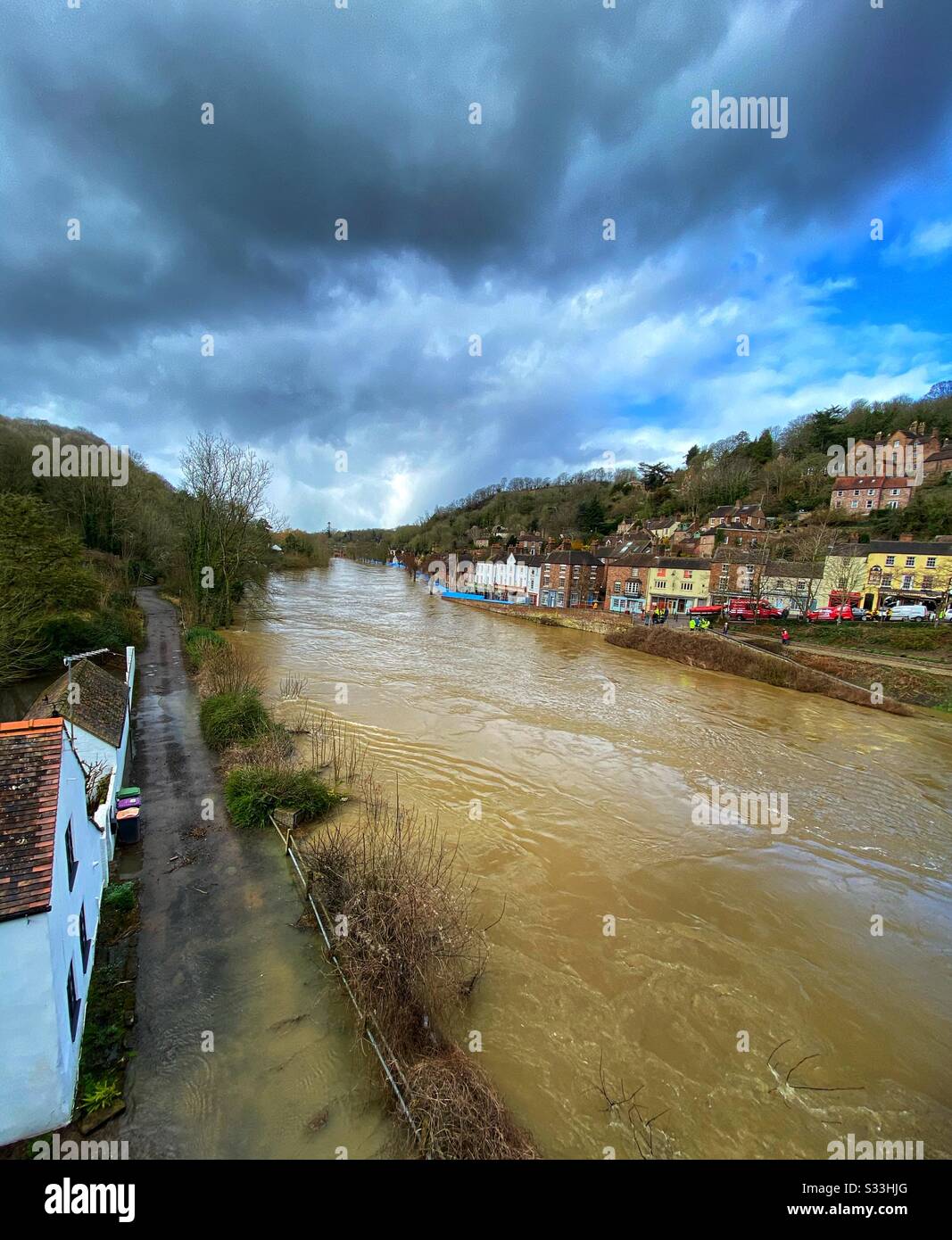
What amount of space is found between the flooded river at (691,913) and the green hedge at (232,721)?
13.0 ft

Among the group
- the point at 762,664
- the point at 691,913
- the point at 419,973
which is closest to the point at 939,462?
the point at 762,664

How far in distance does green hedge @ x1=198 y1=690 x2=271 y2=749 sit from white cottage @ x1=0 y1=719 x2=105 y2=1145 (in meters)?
9.05

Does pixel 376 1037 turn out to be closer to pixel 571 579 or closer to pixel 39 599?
pixel 39 599

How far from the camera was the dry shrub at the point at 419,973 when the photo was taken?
5383 millimetres

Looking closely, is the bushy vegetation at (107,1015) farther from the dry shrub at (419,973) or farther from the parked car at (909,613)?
the parked car at (909,613)

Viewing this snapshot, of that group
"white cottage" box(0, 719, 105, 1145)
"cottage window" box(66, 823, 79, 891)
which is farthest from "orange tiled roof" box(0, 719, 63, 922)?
"cottage window" box(66, 823, 79, 891)

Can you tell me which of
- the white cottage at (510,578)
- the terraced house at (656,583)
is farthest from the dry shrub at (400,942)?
the white cottage at (510,578)

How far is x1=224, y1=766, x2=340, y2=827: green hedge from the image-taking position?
11883mm

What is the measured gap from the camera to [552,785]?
50.7ft

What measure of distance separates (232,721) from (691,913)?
549 inches

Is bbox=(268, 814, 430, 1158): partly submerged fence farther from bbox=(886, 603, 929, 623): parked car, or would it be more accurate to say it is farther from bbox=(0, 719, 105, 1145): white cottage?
bbox=(886, 603, 929, 623): parked car
